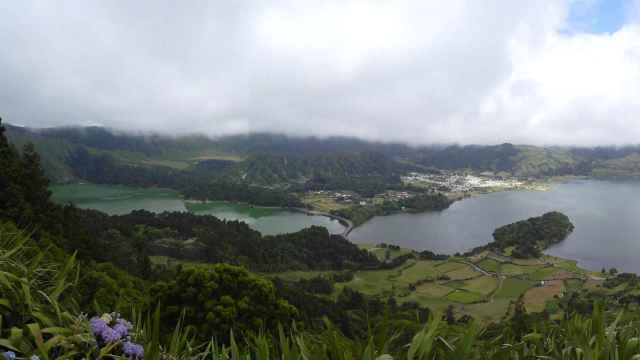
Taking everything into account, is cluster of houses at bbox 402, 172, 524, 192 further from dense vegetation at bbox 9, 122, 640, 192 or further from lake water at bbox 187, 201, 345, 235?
lake water at bbox 187, 201, 345, 235

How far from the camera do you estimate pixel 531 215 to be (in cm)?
7638

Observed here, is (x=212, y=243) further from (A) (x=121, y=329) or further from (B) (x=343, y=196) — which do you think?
(B) (x=343, y=196)

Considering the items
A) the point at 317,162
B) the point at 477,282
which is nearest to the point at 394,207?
the point at 477,282

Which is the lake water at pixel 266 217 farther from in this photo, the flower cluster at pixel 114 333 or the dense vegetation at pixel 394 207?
the flower cluster at pixel 114 333

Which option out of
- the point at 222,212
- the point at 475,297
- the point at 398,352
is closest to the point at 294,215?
the point at 222,212

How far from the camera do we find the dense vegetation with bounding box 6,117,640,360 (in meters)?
1.48

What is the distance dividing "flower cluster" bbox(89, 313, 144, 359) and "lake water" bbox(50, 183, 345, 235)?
65169 mm

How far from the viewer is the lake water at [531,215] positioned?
5510 cm

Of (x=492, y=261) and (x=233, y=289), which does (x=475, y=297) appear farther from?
(x=233, y=289)

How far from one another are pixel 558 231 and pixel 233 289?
57.0 meters

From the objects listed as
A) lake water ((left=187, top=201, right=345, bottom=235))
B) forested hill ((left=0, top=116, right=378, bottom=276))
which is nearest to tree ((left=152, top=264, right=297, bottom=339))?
forested hill ((left=0, top=116, right=378, bottom=276))

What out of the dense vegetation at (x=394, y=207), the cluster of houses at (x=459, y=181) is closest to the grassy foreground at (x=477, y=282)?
the dense vegetation at (x=394, y=207)

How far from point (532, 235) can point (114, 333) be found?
63.1m

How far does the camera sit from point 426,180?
136m
